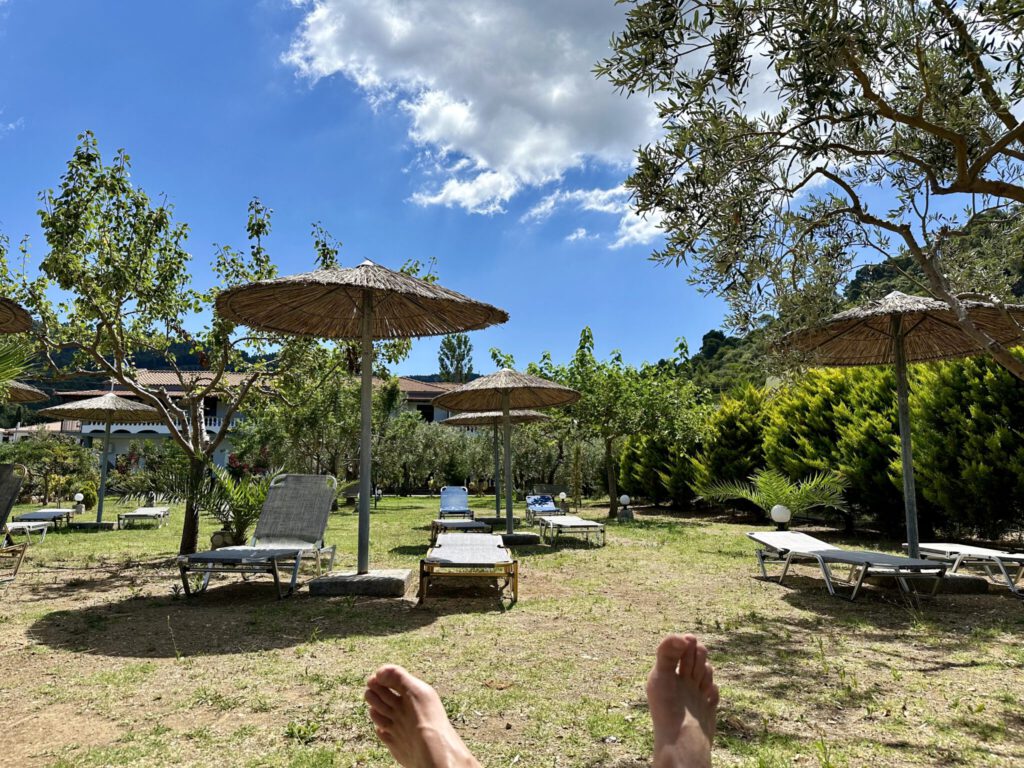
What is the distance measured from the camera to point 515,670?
3541 millimetres

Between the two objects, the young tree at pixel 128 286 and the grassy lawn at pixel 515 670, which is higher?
the young tree at pixel 128 286

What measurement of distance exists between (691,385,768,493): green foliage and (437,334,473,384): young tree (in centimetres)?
4904

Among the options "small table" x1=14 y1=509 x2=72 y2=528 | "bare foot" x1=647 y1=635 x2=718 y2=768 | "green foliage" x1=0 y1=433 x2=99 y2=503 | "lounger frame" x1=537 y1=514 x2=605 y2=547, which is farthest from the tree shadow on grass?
"green foliage" x1=0 y1=433 x2=99 y2=503

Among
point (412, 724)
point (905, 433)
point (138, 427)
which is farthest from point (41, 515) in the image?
point (138, 427)

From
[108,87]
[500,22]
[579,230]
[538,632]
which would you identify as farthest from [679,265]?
[579,230]

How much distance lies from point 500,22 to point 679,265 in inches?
141

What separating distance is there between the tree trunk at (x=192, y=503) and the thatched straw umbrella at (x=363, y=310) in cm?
207

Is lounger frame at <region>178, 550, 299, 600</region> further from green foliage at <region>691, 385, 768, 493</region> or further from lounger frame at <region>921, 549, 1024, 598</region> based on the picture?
green foliage at <region>691, 385, 768, 493</region>

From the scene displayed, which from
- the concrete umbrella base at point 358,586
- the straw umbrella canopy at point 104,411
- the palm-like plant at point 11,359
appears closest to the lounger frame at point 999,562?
the concrete umbrella base at point 358,586

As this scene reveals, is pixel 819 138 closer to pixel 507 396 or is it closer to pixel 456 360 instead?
pixel 507 396

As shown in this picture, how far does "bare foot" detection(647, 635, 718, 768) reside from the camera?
1.53m

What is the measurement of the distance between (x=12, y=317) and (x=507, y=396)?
670 cm

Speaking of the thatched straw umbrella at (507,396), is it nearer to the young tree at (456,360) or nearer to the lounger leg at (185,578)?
the lounger leg at (185,578)

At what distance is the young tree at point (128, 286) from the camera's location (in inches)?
279
